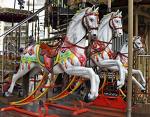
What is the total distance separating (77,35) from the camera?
7.99 metres

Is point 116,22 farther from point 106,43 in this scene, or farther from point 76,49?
point 76,49

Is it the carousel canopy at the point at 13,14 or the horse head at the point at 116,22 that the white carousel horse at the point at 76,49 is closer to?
the horse head at the point at 116,22

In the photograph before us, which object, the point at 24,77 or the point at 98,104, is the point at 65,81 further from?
the point at 24,77

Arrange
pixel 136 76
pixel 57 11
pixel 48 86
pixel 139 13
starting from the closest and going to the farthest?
pixel 48 86, pixel 136 76, pixel 139 13, pixel 57 11

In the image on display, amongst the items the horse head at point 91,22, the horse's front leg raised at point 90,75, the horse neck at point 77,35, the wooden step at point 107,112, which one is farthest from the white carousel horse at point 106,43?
the horse's front leg raised at point 90,75

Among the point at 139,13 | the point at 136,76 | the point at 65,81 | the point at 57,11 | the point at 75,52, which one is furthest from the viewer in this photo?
the point at 57,11

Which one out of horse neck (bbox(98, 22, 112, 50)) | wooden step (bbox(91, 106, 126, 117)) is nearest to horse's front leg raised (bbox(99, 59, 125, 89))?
wooden step (bbox(91, 106, 126, 117))

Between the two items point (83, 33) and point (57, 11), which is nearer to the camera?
point (83, 33)

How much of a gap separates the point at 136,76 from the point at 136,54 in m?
0.60

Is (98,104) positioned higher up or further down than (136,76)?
further down

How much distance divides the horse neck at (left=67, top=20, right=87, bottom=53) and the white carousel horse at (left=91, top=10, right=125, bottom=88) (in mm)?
1138

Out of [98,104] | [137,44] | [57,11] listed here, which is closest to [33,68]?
[98,104]

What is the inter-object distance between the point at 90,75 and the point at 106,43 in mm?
2411

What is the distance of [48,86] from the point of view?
9.30m
